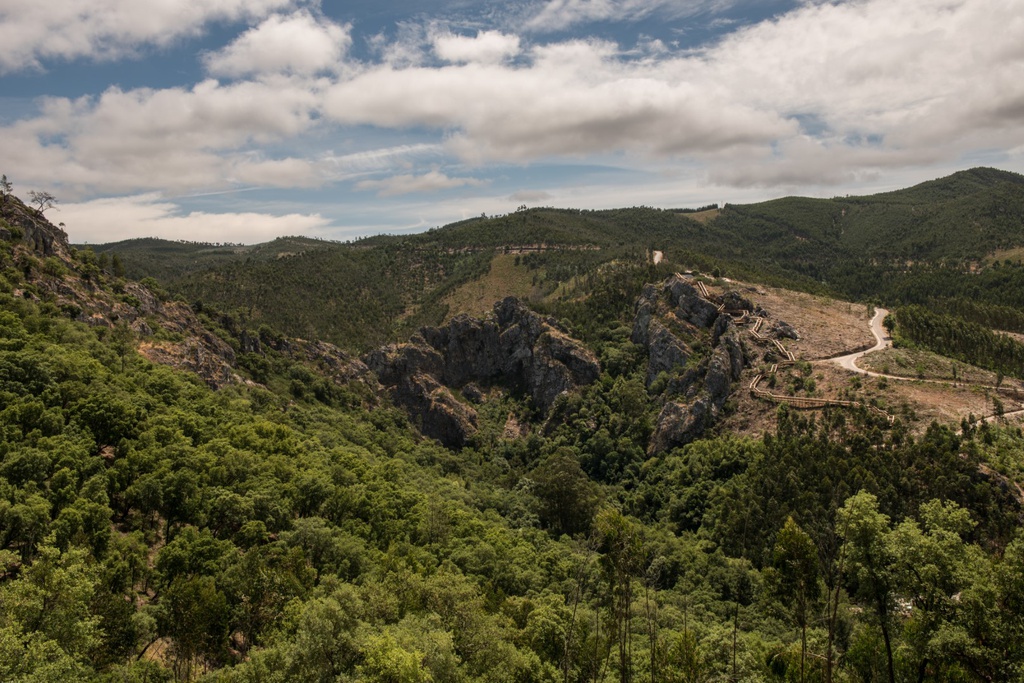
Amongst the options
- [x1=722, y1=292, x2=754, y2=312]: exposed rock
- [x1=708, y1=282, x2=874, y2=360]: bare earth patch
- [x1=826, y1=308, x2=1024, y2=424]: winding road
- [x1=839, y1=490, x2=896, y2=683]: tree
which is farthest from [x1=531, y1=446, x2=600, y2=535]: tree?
[x1=722, y1=292, x2=754, y2=312]: exposed rock

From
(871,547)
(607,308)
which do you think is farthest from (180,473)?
(607,308)

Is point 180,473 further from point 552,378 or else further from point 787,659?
point 552,378

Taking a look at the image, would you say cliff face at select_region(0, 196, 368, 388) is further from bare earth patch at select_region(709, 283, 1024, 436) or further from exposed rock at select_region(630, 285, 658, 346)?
bare earth patch at select_region(709, 283, 1024, 436)

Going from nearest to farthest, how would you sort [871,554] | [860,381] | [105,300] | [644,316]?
[871,554] → [105,300] → [860,381] → [644,316]

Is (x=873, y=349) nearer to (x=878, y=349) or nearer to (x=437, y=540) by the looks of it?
(x=878, y=349)

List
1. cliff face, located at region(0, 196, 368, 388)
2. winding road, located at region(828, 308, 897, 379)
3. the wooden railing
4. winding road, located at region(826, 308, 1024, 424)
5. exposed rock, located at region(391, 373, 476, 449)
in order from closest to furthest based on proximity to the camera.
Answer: winding road, located at region(826, 308, 1024, 424) < cliff face, located at region(0, 196, 368, 388) < the wooden railing < winding road, located at region(828, 308, 897, 379) < exposed rock, located at region(391, 373, 476, 449)

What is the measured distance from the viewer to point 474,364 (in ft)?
551

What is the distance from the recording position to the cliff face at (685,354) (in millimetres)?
107688

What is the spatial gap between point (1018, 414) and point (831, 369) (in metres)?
26.9

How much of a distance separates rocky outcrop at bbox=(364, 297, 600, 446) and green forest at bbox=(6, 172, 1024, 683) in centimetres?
3207

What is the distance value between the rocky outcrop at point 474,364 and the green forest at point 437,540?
105 ft

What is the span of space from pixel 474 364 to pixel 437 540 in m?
108

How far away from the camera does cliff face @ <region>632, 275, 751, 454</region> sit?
10769cm

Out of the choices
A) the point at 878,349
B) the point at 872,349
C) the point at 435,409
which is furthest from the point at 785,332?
the point at 435,409
